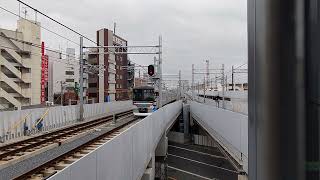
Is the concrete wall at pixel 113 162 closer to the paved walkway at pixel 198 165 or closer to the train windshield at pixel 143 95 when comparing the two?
the paved walkway at pixel 198 165

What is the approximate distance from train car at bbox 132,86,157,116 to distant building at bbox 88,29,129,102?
25.9 meters

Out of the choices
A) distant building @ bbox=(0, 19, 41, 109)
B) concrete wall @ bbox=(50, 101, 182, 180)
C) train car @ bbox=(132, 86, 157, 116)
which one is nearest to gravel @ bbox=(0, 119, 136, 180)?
concrete wall @ bbox=(50, 101, 182, 180)

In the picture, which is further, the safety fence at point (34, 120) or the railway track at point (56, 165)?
the safety fence at point (34, 120)

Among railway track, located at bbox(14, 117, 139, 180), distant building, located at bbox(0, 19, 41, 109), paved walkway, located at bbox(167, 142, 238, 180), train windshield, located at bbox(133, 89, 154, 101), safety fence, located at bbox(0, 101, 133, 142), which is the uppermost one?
distant building, located at bbox(0, 19, 41, 109)

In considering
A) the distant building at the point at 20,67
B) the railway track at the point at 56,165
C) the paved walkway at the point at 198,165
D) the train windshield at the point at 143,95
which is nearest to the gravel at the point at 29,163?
the railway track at the point at 56,165

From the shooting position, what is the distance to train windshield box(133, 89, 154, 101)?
3080 centimetres

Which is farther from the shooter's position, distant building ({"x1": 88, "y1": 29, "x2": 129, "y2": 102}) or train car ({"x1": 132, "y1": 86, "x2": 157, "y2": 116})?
distant building ({"x1": 88, "y1": 29, "x2": 129, "y2": 102})

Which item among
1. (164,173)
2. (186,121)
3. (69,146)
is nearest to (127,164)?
(69,146)

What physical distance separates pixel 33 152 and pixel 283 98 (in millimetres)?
12208

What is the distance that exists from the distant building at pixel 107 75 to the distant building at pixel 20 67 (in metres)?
13.4

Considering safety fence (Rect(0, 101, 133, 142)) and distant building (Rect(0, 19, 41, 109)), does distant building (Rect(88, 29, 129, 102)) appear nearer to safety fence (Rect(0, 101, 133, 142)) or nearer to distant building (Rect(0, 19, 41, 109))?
distant building (Rect(0, 19, 41, 109))

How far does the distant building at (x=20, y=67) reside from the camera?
1574 inches

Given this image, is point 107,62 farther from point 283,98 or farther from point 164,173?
point 283,98

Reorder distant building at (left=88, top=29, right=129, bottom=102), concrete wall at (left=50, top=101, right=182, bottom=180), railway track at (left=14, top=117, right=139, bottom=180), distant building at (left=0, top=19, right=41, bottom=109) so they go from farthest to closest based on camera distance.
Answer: distant building at (left=88, top=29, right=129, bottom=102)
distant building at (left=0, top=19, right=41, bottom=109)
railway track at (left=14, top=117, right=139, bottom=180)
concrete wall at (left=50, top=101, right=182, bottom=180)
